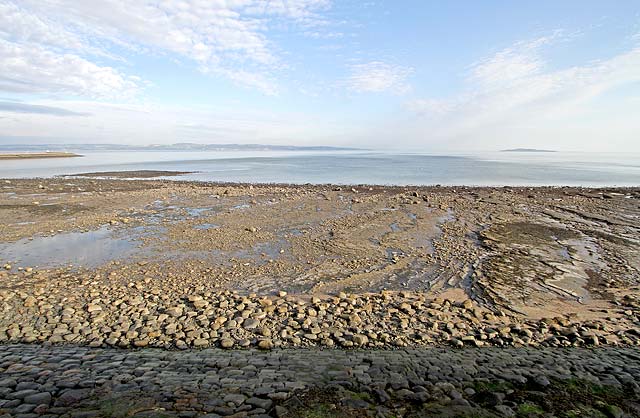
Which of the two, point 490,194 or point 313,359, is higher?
point 490,194

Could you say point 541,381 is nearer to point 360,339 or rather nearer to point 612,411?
point 612,411

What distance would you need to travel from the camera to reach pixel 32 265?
476 inches

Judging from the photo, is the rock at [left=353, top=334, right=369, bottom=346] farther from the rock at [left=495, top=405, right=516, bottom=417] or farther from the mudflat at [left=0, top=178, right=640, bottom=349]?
the rock at [left=495, top=405, right=516, bottom=417]

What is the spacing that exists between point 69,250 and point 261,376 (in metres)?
12.3

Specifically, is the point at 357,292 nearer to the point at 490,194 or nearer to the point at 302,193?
the point at 302,193

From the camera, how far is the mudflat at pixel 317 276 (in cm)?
774

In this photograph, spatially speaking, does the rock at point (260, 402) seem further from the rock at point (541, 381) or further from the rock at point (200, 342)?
the rock at point (541, 381)

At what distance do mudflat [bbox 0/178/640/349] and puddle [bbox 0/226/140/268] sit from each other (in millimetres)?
89

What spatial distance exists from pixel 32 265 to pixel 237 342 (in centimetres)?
968

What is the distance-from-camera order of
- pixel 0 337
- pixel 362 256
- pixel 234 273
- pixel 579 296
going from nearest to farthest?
pixel 0 337, pixel 579 296, pixel 234 273, pixel 362 256

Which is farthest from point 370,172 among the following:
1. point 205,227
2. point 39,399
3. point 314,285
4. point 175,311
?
point 39,399

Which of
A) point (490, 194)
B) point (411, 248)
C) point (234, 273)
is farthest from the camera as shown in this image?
point (490, 194)

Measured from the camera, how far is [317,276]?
1164 centimetres

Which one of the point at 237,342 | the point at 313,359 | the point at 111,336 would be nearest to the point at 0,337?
A: the point at 111,336
